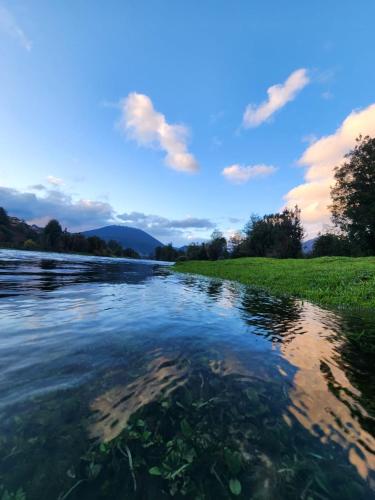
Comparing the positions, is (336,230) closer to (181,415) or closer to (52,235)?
(181,415)

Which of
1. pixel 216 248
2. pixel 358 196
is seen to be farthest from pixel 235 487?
pixel 216 248

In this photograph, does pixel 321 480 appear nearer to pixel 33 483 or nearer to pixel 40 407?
pixel 33 483

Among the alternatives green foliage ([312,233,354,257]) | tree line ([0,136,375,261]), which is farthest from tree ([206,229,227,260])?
green foliage ([312,233,354,257])

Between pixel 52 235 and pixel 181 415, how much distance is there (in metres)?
192

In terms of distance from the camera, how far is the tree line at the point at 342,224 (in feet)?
154

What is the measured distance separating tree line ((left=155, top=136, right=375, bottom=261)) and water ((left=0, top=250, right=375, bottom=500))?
171 ft

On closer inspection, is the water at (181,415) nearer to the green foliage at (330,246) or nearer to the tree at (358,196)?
Result: the tree at (358,196)

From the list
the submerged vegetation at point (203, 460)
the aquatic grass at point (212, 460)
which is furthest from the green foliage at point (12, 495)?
the aquatic grass at point (212, 460)

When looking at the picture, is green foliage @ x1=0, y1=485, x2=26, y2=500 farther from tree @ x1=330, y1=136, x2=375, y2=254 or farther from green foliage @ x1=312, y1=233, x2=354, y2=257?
green foliage @ x1=312, y1=233, x2=354, y2=257

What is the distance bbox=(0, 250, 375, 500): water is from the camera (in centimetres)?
227

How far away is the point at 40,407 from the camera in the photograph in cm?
319

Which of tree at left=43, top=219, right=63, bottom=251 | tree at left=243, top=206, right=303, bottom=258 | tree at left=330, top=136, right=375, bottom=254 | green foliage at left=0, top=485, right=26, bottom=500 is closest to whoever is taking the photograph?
green foliage at left=0, top=485, right=26, bottom=500

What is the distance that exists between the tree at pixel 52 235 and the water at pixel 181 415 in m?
185

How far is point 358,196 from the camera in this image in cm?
4753
